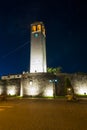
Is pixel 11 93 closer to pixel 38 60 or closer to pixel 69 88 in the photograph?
pixel 38 60

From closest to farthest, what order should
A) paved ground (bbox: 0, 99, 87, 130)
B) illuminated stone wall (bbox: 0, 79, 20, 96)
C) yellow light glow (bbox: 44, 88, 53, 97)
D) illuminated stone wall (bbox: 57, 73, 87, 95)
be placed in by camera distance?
paved ground (bbox: 0, 99, 87, 130) < yellow light glow (bbox: 44, 88, 53, 97) < illuminated stone wall (bbox: 57, 73, 87, 95) < illuminated stone wall (bbox: 0, 79, 20, 96)

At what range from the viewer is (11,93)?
39.5 meters

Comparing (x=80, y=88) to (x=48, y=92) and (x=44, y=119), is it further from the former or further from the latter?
(x=44, y=119)

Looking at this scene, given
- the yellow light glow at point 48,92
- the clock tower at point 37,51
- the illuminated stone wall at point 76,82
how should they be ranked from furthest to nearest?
the clock tower at point 37,51, the illuminated stone wall at point 76,82, the yellow light glow at point 48,92

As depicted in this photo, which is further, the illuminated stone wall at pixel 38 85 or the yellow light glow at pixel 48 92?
the illuminated stone wall at pixel 38 85

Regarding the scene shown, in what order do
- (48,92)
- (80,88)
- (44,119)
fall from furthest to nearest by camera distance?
(80,88) < (48,92) < (44,119)

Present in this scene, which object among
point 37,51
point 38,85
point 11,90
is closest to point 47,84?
point 38,85

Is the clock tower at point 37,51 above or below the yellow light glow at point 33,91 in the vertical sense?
above

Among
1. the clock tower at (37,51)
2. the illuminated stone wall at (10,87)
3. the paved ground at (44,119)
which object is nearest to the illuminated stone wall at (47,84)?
the illuminated stone wall at (10,87)

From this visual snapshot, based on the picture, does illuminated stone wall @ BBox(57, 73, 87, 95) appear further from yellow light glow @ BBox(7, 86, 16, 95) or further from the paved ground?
the paved ground

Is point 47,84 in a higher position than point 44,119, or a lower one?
higher

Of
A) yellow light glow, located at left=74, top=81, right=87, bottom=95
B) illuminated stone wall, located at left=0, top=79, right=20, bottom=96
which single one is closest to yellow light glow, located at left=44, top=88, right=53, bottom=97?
yellow light glow, located at left=74, top=81, right=87, bottom=95

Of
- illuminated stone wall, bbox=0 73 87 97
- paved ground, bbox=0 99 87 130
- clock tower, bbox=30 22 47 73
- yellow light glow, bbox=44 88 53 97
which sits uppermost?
clock tower, bbox=30 22 47 73

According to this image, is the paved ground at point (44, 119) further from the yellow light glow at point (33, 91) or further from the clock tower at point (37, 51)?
the clock tower at point (37, 51)
